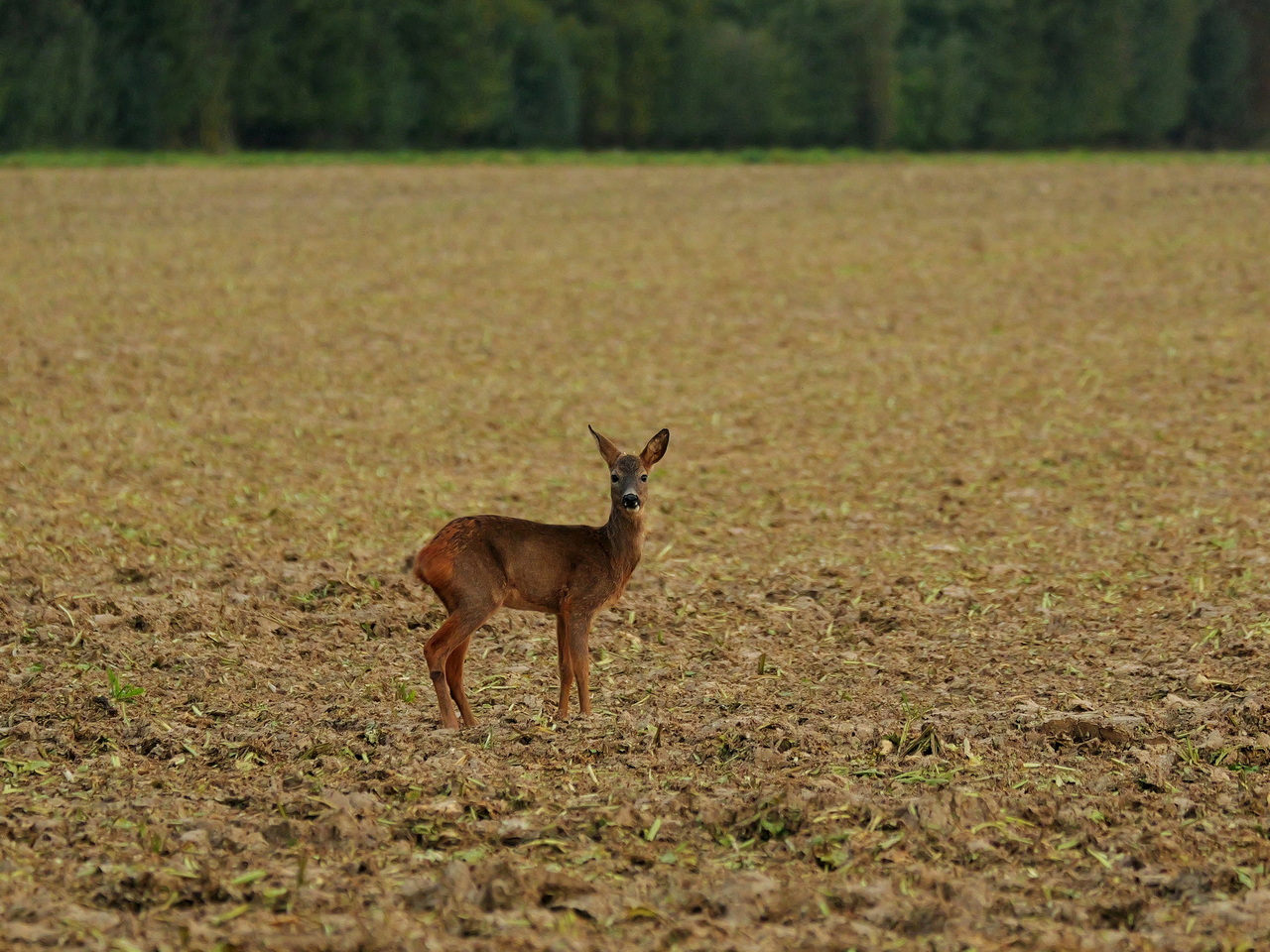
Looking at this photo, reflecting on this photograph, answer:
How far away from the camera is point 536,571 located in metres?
6.41

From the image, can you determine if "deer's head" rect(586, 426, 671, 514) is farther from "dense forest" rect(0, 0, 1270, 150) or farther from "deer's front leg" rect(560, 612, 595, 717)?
"dense forest" rect(0, 0, 1270, 150)

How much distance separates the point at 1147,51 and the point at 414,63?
26169mm

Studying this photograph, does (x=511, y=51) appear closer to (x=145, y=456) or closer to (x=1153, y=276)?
(x=1153, y=276)

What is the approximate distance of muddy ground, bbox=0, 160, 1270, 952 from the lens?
5.28 metres

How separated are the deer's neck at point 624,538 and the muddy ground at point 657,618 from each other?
2.24ft

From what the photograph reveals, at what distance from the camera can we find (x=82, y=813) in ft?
19.1

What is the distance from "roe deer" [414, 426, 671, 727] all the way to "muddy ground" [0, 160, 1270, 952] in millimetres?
311

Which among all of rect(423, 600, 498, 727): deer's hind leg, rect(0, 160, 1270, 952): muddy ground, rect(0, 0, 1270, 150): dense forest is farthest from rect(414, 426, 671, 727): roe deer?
rect(0, 0, 1270, 150): dense forest

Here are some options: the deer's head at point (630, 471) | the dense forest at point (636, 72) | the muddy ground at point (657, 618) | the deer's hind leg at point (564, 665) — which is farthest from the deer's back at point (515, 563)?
the dense forest at point (636, 72)

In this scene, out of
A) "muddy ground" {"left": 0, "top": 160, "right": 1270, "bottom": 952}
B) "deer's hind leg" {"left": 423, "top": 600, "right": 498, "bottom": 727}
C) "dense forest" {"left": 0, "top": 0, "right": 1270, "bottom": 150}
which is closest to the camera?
"muddy ground" {"left": 0, "top": 160, "right": 1270, "bottom": 952}

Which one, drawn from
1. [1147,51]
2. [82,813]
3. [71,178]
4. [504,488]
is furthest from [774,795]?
[1147,51]

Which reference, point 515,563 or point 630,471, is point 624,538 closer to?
point 630,471

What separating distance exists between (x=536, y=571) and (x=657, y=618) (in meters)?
2.33

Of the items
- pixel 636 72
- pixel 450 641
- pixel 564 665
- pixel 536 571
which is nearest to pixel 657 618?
pixel 564 665
